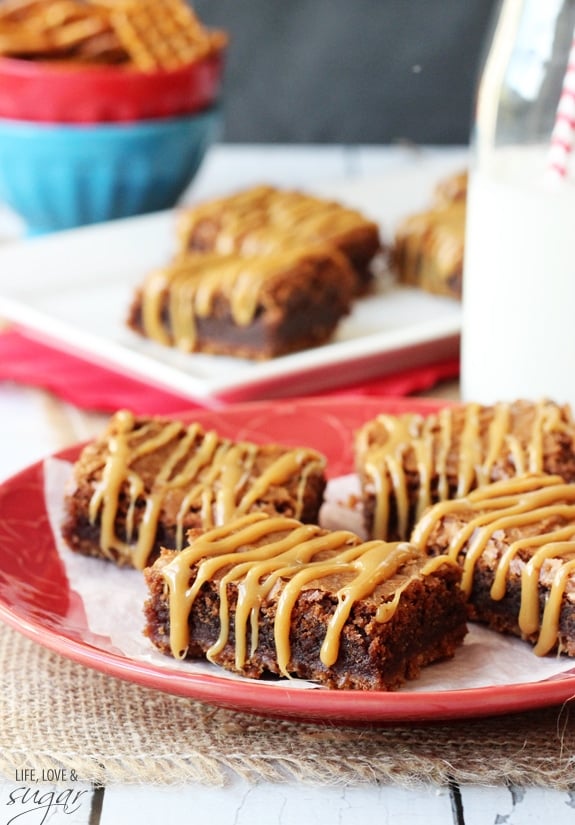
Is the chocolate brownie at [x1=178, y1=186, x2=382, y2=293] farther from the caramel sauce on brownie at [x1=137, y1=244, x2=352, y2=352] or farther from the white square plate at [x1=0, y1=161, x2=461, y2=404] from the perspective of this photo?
the caramel sauce on brownie at [x1=137, y1=244, x2=352, y2=352]

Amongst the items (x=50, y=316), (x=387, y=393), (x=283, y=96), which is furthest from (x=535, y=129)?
(x=283, y=96)

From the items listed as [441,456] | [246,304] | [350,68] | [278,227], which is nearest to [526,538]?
[441,456]

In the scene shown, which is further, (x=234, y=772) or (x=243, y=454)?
(x=243, y=454)

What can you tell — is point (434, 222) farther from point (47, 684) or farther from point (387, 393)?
point (47, 684)

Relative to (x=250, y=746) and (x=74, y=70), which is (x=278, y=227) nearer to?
(x=74, y=70)

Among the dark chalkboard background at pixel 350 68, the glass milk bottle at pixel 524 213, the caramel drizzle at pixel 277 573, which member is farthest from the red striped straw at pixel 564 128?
the dark chalkboard background at pixel 350 68

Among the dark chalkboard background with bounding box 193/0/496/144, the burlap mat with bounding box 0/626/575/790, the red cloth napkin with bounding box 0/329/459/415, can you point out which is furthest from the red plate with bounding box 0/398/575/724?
the dark chalkboard background with bounding box 193/0/496/144
